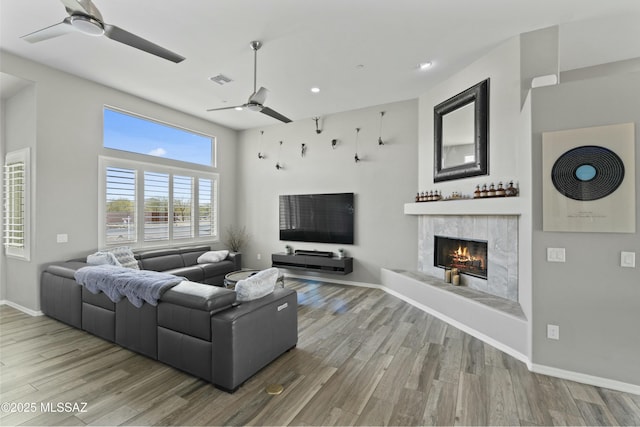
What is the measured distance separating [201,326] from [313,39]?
10.7ft

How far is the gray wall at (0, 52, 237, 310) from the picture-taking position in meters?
3.89

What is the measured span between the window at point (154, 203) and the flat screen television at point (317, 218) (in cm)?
176

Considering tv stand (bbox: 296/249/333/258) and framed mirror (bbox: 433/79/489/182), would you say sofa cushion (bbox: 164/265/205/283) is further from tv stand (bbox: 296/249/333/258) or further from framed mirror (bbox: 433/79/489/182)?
framed mirror (bbox: 433/79/489/182)

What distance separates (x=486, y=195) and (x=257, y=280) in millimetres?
2944

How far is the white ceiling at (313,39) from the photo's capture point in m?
2.82

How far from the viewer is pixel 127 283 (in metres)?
2.83

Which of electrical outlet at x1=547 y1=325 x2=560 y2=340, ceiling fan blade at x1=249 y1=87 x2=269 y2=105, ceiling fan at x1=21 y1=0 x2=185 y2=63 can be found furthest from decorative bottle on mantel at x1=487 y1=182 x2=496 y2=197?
ceiling fan at x1=21 y1=0 x2=185 y2=63

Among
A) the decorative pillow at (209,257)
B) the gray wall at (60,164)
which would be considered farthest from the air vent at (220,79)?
the decorative pillow at (209,257)

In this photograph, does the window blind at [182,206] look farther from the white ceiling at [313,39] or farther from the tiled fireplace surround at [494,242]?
the tiled fireplace surround at [494,242]

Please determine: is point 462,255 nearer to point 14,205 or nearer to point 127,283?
point 127,283

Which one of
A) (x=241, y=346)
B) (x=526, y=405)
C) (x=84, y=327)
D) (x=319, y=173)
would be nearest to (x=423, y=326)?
(x=526, y=405)

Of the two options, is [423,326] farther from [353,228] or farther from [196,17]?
[196,17]

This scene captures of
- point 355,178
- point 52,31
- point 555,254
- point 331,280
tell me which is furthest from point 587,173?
point 52,31

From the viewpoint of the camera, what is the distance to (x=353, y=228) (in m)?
5.68
